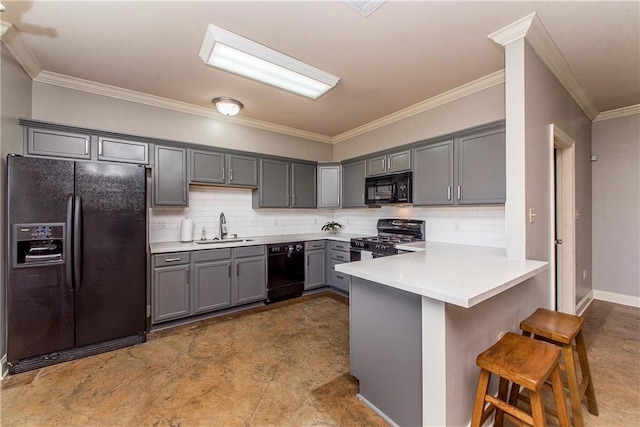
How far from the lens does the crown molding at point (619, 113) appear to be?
138 inches

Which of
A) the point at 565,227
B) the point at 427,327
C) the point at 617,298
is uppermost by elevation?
the point at 565,227

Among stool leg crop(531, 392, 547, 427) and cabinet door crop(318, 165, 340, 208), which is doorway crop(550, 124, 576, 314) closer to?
stool leg crop(531, 392, 547, 427)

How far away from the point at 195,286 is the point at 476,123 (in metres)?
3.77

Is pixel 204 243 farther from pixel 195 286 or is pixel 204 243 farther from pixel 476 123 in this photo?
pixel 476 123

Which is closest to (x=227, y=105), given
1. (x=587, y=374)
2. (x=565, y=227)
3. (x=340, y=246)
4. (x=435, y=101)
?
(x=340, y=246)

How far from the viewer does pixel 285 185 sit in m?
4.27

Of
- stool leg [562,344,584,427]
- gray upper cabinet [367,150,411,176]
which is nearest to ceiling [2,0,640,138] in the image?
gray upper cabinet [367,150,411,176]

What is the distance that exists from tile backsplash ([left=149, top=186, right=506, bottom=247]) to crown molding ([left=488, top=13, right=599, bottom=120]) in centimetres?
145

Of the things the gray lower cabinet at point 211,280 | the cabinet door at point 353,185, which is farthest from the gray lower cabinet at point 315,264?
the gray lower cabinet at point 211,280

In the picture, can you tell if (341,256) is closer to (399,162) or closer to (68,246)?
(399,162)

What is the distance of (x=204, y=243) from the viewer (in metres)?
3.42

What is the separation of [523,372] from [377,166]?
3.06 m

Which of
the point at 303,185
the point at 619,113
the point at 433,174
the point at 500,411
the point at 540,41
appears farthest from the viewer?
the point at 303,185

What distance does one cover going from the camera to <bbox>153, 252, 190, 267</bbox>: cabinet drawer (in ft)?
9.49
